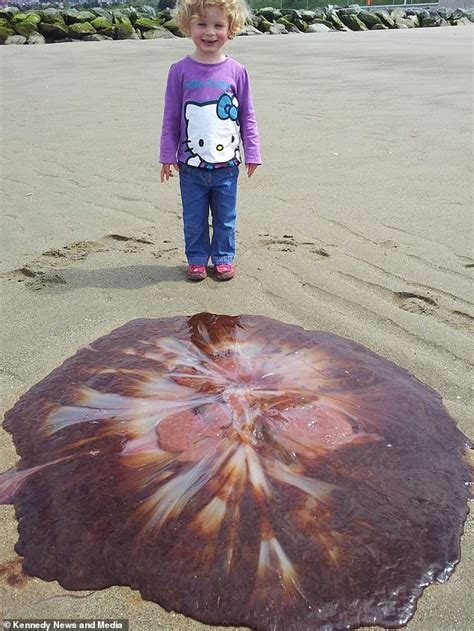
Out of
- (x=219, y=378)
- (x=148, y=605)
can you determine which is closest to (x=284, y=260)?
(x=219, y=378)

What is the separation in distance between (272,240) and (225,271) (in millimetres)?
595

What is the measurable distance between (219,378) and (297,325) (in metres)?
0.69

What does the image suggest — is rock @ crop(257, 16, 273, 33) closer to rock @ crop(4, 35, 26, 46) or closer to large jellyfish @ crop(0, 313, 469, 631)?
rock @ crop(4, 35, 26, 46)

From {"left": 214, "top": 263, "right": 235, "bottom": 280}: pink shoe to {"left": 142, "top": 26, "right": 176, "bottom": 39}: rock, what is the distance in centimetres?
1694

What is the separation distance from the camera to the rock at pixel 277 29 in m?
20.0

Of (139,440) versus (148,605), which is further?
(139,440)

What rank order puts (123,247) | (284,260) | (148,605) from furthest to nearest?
(123,247), (284,260), (148,605)

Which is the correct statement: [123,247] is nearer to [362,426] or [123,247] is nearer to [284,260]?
[284,260]

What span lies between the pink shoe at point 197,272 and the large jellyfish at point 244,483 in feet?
2.97

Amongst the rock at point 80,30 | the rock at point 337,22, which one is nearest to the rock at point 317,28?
the rock at point 337,22

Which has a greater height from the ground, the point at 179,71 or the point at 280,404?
the point at 179,71

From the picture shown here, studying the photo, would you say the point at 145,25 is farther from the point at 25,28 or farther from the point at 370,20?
the point at 370,20

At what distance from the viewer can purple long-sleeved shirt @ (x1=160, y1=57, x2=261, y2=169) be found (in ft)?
10.6

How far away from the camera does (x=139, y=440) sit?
6.98 feet
